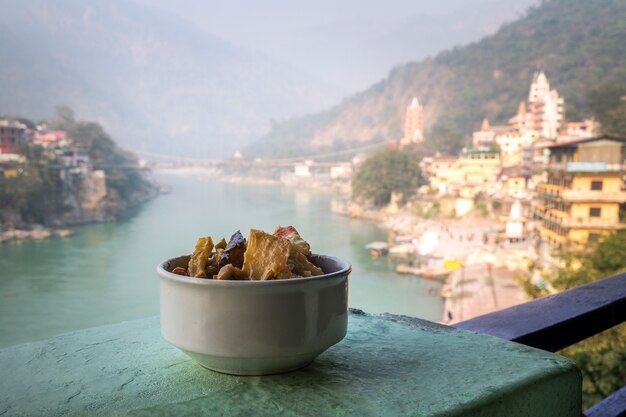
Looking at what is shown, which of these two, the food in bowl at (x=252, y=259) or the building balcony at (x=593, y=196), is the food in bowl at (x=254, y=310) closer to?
the food in bowl at (x=252, y=259)

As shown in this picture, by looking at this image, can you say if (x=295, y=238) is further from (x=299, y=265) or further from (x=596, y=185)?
(x=596, y=185)

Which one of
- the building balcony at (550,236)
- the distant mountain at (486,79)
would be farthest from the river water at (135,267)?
the distant mountain at (486,79)

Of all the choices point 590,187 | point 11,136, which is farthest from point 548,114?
point 11,136

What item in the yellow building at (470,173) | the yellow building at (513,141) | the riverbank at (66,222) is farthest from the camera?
the yellow building at (513,141)

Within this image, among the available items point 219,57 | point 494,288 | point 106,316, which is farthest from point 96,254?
point 219,57

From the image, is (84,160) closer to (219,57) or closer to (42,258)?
(42,258)

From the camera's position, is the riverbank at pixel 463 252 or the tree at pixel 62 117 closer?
the riverbank at pixel 463 252
